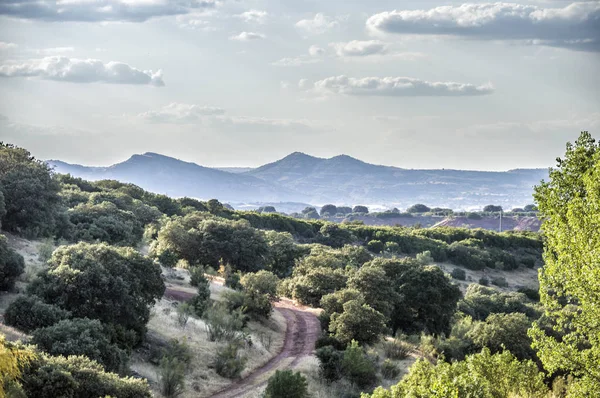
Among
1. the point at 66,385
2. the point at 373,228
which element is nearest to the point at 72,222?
the point at 66,385

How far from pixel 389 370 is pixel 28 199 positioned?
25356 mm

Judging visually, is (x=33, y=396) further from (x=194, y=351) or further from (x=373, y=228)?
(x=373, y=228)

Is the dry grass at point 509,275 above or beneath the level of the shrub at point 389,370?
beneath

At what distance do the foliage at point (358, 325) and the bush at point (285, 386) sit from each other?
9.11 m

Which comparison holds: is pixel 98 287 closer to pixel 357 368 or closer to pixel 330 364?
pixel 330 364

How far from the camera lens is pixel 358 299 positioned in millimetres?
34688

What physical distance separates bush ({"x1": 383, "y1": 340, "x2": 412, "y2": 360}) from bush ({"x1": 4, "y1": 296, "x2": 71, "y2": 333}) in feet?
55.0

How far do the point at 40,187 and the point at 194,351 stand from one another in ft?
69.5

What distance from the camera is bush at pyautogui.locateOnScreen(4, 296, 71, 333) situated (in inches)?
867

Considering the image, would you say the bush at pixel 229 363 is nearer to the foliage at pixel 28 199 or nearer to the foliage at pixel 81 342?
the foliage at pixel 81 342

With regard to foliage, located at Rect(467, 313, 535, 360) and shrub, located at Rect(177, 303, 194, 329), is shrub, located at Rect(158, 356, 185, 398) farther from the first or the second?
foliage, located at Rect(467, 313, 535, 360)

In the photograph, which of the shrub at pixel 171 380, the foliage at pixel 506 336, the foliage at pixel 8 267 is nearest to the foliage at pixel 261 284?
the foliage at pixel 506 336

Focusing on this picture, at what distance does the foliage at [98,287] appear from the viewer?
80.2 ft

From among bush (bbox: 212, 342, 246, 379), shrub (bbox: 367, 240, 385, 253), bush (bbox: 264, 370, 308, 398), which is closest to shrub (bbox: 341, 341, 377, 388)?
bush (bbox: 212, 342, 246, 379)
